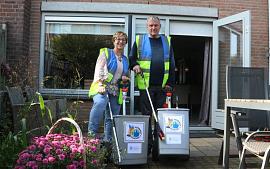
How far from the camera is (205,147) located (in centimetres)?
641

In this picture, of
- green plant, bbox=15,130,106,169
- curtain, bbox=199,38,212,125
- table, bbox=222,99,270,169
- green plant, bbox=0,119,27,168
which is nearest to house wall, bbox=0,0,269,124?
curtain, bbox=199,38,212,125

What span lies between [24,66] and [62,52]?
39.2 inches

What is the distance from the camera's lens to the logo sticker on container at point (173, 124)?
15.3 ft

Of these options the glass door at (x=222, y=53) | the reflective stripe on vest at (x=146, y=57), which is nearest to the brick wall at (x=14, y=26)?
the reflective stripe on vest at (x=146, y=57)

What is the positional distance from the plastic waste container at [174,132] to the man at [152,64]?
0.51m

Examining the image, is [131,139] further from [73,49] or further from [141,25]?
[73,49]

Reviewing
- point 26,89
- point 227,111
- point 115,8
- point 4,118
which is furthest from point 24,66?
point 227,111

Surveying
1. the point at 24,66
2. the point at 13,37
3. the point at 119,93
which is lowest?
the point at 119,93

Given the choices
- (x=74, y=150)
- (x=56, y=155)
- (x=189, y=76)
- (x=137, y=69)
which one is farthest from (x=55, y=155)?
(x=189, y=76)

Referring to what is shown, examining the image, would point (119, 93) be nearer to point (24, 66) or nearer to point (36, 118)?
point (36, 118)

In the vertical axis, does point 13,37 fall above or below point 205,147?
above

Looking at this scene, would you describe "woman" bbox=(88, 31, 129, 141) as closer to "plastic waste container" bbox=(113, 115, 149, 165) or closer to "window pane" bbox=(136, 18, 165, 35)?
"plastic waste container" bbox=(113, 115, 149, 165)

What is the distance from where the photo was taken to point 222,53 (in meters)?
7.88

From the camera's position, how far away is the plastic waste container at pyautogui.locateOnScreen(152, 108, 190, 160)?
15.2 feet
